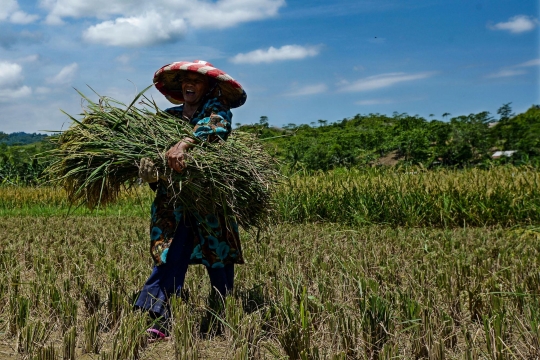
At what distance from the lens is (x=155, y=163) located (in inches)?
129

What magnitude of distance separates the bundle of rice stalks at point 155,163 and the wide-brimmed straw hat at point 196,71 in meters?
0.25

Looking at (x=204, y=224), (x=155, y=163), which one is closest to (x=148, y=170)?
(x=155, y=163)

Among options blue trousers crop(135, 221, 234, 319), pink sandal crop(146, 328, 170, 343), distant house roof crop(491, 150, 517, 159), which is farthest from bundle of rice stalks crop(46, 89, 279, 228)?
distant house roof crop(491, 150, 517, 159)

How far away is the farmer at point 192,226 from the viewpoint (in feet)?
11.3

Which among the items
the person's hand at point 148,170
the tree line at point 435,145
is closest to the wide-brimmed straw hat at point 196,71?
the person's hand at point 148,170

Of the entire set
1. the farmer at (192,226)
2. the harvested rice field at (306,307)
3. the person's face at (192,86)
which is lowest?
the harvested rice field at (306,307)

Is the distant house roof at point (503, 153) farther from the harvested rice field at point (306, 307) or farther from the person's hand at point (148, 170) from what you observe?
the person's hand at point (148, 170)

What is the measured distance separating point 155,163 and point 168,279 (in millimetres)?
734

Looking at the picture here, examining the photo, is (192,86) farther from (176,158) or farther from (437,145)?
(437,145)

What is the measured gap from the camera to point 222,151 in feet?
11.0

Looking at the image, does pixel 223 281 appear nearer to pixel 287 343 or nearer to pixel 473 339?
pixel 287 343

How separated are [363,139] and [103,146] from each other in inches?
462

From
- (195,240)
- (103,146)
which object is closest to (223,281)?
(195,240)

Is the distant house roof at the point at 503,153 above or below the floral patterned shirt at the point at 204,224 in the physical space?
above
